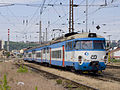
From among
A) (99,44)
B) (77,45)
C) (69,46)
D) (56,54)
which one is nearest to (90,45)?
(99,44)

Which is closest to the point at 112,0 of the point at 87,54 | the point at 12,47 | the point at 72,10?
the point at 87,54

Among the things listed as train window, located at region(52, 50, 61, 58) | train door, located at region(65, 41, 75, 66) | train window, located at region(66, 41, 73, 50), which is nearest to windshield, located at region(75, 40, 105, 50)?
train door, located at region(65, 41, 75, 66)

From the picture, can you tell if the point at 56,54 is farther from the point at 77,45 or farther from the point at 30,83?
the point at 30,83

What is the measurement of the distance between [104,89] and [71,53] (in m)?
8.57

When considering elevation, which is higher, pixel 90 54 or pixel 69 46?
pixel 69 46

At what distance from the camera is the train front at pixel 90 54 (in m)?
18.4

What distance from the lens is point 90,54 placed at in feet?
60.7

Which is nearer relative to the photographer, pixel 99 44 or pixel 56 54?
pixel 99 44

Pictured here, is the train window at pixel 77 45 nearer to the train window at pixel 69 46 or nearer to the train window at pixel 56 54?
the train window at pixel 69 46

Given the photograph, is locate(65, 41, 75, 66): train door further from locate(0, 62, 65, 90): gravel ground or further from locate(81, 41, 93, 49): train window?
locate(0, 62, 65, 90): gravel ground

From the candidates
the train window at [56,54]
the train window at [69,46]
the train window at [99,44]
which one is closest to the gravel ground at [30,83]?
the train window at [69,46]

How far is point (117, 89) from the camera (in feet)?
39.2

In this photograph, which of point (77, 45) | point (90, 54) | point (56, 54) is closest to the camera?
point (90, 54)

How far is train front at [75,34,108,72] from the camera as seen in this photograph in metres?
18.4
